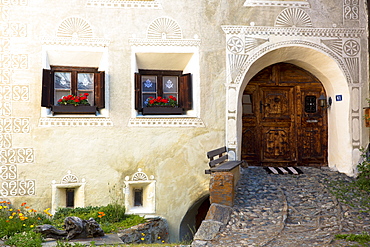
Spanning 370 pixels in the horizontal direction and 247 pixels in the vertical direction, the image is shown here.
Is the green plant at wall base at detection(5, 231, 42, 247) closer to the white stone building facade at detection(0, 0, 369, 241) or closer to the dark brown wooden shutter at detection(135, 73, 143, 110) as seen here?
the white stone building facade at detection(0, 0, 369, 241)

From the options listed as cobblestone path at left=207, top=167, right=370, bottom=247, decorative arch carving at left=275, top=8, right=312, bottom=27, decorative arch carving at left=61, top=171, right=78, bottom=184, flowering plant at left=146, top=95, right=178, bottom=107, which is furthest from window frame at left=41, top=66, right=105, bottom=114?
decorative arch carving at left=275, top=8, right=312, bottom=27

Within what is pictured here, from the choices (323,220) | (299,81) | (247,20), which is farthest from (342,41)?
(323,220)

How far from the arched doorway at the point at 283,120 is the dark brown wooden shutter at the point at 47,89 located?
4556mm

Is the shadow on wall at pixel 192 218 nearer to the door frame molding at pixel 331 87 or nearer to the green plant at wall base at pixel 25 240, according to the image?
the door frame molding at pixel 331 87

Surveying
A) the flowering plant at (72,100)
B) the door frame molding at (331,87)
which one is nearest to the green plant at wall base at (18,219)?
the flowering plant at (72,100)

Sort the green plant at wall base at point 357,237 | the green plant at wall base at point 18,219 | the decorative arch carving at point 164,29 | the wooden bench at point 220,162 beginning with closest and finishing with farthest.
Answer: the green plant at wall base at point 357,237, the green plant at wall base at point 18,219, the wooden bench at point 220,162, the decorative arch carving at point 164,29

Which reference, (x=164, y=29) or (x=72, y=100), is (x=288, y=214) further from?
(x=72, y=100)

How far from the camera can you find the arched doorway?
1055 centimetres

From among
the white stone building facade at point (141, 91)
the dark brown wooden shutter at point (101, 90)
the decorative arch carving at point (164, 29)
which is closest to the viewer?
the white stone building facade at point (141, 91)

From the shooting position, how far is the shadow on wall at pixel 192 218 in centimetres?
950

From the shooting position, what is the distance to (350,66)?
961 cm

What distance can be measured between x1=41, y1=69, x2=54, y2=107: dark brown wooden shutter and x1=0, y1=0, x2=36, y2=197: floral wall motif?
39 centimetres

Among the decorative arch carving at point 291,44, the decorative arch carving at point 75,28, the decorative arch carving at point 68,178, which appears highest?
the decorative arch carving at point 75,28

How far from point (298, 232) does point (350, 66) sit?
15.0 feet
